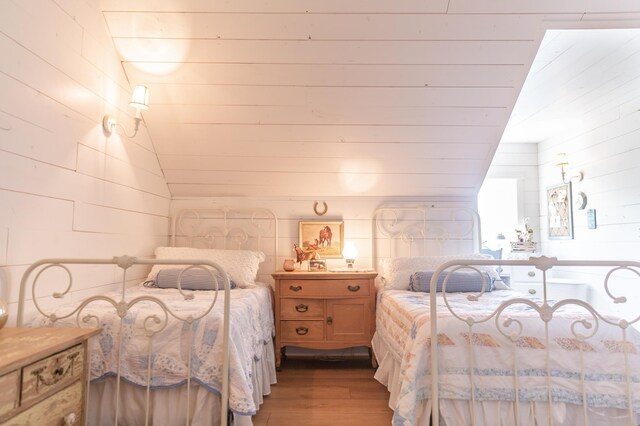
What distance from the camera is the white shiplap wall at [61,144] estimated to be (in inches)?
60.1

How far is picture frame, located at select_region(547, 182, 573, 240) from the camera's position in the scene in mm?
3483

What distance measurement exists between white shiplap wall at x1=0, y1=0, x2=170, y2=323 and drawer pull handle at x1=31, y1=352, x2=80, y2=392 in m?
0.57

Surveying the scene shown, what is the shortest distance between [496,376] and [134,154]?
2.55 m

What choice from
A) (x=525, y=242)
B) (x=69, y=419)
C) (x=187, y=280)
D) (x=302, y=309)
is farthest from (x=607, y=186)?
(x=69, y=419)

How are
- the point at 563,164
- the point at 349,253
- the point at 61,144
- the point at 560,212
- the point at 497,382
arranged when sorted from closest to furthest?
the point at 497,382
the point at 61,144
the point at 349,253
the point at 563,164
the point at 560,212

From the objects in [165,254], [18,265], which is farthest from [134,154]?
[18,265]

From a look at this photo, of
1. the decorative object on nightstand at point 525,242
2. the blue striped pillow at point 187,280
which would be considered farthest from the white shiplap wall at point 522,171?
the blue striped pillow at point 187,280

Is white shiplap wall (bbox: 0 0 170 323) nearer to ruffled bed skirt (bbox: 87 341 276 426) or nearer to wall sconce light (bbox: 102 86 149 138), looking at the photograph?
wall sconce light (bbox: 102 86 149 138)

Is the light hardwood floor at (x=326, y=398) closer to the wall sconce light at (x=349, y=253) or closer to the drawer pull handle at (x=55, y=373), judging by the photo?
the wall sconce light at (x=349, y=253)

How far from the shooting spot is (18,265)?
158cm

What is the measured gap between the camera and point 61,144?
→ 5.97 feet

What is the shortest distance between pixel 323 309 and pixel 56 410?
184 centimetres

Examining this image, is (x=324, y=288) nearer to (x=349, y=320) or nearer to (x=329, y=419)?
(x=349, y=320)

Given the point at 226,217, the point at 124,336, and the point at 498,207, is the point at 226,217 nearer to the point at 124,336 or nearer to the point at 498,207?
the point at 124,336
